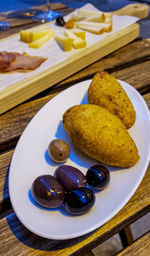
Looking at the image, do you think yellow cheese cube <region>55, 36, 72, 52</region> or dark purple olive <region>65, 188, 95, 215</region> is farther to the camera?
yellow cheese cube <region>55, 36, 72, 52</region>

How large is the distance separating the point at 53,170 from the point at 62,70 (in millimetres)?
666

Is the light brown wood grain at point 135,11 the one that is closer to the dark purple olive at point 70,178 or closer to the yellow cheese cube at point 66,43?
the yellow cheese cube at point 66,43

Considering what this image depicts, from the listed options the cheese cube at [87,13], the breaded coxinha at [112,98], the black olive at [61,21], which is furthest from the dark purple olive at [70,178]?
the cheese cube at [87,13]

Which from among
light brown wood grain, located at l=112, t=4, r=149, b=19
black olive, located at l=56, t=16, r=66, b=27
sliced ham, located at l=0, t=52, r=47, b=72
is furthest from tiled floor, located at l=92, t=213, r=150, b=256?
light brown wood grain, located at l=112, t=4, r=149, b=19

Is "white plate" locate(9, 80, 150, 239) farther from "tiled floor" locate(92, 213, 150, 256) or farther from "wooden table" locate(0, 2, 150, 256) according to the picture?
"tiled floor" locate(92, 213, 150, 256)

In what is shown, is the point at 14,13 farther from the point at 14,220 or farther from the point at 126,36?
the point at 14,220

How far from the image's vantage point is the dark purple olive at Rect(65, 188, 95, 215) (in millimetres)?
551

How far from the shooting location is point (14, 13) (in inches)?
82.7

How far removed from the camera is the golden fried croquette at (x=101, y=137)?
0.68 m

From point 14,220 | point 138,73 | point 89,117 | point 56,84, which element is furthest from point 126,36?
point 14,220

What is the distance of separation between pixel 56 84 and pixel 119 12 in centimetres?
106

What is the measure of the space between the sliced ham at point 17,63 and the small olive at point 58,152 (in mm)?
579

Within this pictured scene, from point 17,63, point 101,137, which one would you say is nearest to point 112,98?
point 101,137

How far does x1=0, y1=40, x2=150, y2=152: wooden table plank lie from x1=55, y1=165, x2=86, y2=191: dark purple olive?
341 millimetres
